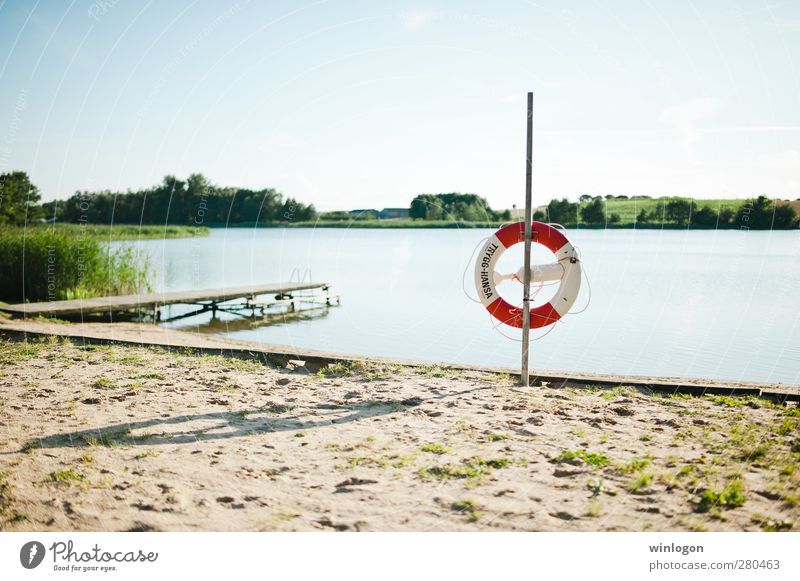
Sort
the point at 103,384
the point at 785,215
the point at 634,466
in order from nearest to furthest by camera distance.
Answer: the point at 634,466 < the point at 103,384 < the point at 785,215

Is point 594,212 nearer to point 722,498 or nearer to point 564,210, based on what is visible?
A: point 564,210

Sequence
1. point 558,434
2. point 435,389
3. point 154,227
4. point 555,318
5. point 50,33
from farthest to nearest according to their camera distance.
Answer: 1. point 154,227
2. point 50,33
3. point 555,318
4. point 435,389
5. point 558,434

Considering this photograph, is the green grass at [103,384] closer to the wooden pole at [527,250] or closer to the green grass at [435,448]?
the green grass at [435,448]

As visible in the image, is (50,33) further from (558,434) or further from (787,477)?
(787,477)

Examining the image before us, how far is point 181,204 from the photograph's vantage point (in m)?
29.9

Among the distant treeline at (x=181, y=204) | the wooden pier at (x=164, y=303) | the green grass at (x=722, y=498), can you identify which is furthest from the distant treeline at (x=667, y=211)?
the distant treeline at (x=181, y=204)

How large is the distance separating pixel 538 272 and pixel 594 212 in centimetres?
1129

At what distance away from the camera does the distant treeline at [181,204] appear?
22.0 meters

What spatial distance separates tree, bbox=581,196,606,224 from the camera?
14.9 meters

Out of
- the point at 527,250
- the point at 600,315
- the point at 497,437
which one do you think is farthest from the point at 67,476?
the point at 600,315

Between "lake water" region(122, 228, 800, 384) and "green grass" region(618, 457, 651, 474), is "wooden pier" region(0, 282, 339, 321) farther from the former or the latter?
"green grass" region(618, 457, 651, 474)
